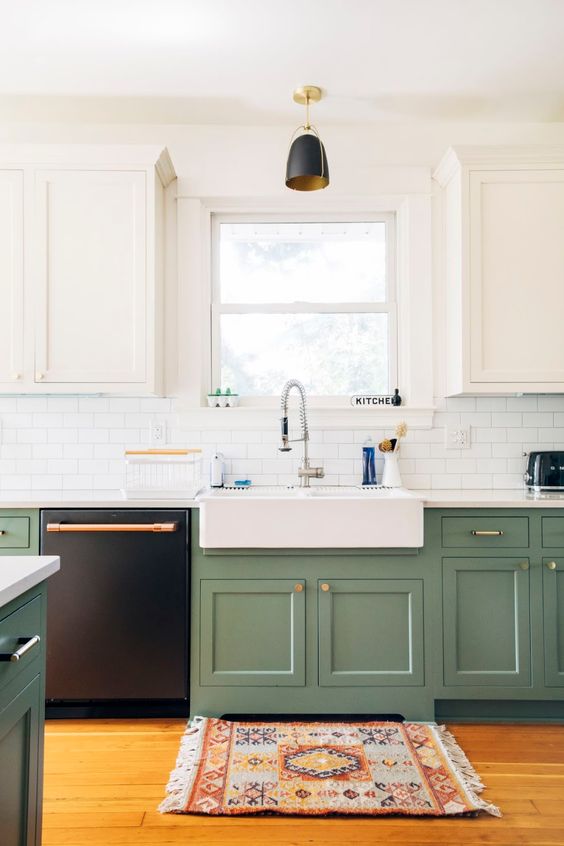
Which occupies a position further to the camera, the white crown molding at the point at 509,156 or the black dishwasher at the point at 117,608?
the white crown molding at the point at 509,156

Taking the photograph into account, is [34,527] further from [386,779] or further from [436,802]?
[436,802]

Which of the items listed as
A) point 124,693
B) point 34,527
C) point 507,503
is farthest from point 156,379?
point 507,503

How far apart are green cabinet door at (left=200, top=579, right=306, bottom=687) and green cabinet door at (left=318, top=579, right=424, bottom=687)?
0.11m

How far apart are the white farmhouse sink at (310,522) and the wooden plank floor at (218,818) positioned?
2.74 feet

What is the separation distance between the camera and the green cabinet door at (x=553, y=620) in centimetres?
262

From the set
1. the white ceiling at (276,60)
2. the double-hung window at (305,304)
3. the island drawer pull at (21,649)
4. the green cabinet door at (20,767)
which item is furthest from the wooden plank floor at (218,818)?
the white ceiling at (276,60)

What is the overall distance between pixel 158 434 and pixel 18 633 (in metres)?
2.03

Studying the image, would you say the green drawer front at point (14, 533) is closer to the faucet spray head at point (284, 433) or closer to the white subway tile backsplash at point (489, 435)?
the faucet spray head at point (284, 433)

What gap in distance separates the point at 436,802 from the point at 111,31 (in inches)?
122

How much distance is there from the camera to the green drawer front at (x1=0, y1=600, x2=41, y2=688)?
3.81ft

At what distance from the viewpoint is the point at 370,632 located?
2611 millimetres

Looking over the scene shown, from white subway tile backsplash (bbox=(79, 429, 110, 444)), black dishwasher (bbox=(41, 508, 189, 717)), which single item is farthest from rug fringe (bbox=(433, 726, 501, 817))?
white subway tile backsplash (bbox=(79, 429, 110, 444))

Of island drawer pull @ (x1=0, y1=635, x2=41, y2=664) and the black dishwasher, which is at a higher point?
island drawer pull @ (x1=0, y1=635, x2=41, y2=664)

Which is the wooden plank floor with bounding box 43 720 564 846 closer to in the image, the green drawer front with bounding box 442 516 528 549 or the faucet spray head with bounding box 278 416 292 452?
the green drawer front with bounding box 442 516 528 549
